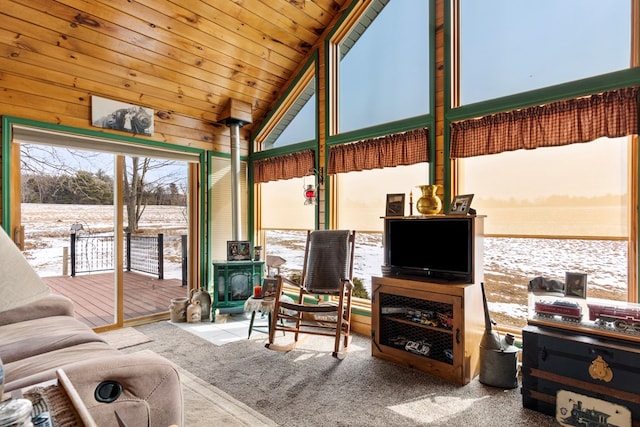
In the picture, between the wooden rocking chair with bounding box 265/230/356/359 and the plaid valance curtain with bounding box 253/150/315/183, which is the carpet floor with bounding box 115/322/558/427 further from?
the plaid valance curtain with bounding box 253/150/315/183

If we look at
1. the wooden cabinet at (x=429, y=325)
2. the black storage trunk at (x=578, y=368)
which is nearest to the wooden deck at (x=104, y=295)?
the wooden cabinet at (x=429, y=325)

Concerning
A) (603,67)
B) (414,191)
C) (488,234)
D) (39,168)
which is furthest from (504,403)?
(39,168)

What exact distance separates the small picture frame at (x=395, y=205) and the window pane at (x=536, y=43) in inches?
41.7

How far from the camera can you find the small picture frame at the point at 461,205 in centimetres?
283

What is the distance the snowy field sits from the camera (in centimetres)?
263

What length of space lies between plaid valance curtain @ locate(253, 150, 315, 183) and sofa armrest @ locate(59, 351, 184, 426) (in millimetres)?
3252

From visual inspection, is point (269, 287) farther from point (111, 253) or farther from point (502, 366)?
point (502, 366)

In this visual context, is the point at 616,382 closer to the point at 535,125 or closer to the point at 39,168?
the point at 535,125

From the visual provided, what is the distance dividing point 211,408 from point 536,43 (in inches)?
144

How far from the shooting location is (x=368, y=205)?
4.02m

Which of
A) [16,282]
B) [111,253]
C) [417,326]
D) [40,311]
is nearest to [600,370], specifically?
[417,326]

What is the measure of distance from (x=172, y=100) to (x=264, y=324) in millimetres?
2881

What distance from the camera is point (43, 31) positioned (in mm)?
3100

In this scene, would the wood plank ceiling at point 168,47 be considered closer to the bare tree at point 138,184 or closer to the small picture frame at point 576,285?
the bare tree at point 138,184
